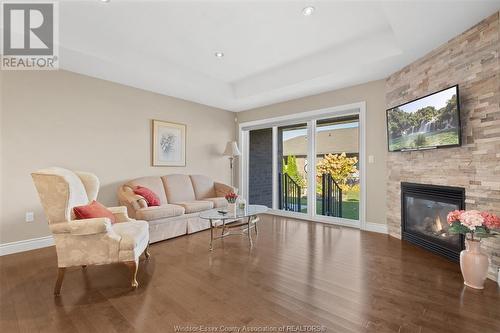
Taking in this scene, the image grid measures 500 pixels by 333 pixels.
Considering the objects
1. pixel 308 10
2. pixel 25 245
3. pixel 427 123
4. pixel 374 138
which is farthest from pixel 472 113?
pixel 25 245

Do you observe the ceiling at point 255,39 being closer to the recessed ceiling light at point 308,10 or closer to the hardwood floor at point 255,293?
the recessed ceiling light at point 308,10

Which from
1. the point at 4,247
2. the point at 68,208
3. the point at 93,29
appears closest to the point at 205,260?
the point at 68,208

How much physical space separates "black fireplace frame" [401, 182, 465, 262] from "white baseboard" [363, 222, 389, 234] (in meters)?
0.35

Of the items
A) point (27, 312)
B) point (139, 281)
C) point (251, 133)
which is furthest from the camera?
point (251, 133)

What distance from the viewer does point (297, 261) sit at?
9.16 feet

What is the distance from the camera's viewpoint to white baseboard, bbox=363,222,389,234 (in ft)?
13.2

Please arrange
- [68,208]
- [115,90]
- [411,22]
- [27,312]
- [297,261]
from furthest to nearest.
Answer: [115,90], [297,261], [411,22], [68,208], [27,312]

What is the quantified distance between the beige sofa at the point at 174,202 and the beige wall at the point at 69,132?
0.35 meters

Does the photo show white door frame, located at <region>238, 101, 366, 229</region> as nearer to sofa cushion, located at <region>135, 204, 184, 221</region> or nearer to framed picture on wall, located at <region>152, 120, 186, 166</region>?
framed picture on wall, located at <region>152, 120, 186, 166</region>

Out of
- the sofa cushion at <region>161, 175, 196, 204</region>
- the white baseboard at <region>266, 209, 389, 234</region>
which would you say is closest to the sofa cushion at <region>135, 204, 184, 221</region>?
the sofa cushion at <region>161, 175, 196, 204</region>

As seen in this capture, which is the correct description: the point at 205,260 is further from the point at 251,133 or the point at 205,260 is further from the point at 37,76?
the point at 251,133

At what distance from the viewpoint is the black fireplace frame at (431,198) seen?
9.10ft

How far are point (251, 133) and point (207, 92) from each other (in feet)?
6.19

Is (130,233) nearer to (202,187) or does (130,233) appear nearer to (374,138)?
(202,187)
